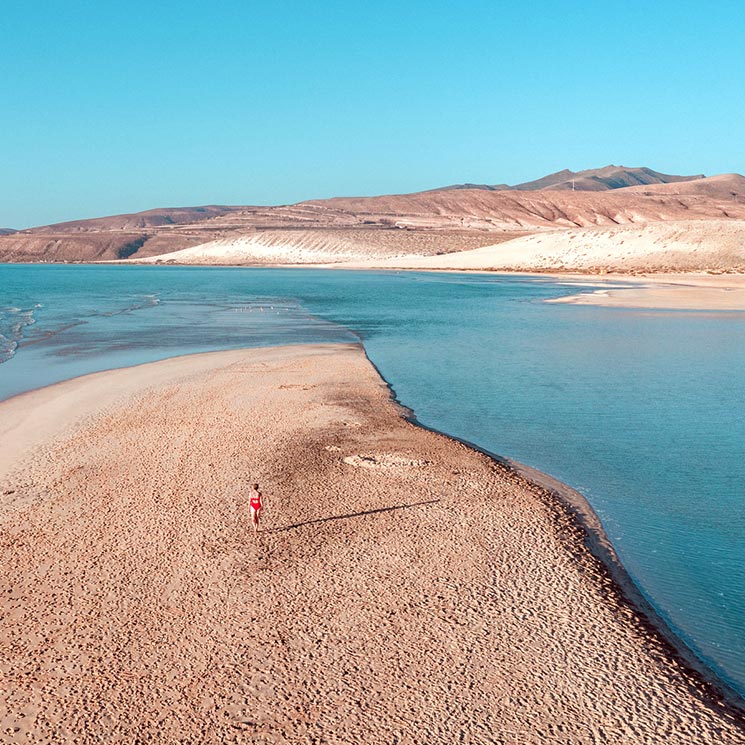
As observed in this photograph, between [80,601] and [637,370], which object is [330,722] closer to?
[80,601]

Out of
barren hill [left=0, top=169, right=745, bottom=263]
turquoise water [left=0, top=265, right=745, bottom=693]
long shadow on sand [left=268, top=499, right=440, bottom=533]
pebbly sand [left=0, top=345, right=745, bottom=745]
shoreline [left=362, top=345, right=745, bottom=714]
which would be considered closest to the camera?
pebbly sand [left=0, top=345, right=745, bottom=745]

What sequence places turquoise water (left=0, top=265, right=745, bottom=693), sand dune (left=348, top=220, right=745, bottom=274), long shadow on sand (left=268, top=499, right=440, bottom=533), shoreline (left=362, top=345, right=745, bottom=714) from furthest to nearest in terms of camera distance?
sand dune (left=348, top=220, right=745, bottom=274)
long shadow on sand (left=268, top=499, right=440, bottom=533)
turquoise water (left=0, top=265, right=745, bottom=693)
shoreline (left=362, top=345, right=745, bottom=714)

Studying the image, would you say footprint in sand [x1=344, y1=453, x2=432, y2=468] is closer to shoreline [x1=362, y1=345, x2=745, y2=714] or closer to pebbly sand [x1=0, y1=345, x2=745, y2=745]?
pebbly sand [x1=0, y1=345, x2=745, y2=745]

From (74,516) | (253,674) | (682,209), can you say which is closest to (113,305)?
(74,516)

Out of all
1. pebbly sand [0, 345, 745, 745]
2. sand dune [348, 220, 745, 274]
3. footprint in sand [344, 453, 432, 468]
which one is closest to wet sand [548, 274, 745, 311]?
sand dune [348, 220, 745, 274]

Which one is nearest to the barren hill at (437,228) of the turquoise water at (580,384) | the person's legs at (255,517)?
the turquoise water at (580,384)
